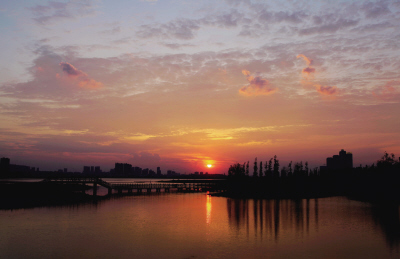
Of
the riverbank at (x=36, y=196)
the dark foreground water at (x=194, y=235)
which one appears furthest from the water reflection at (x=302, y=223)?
the riverbank at (x=36, y=196)

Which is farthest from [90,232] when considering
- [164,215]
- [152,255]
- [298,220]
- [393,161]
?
[393,161]

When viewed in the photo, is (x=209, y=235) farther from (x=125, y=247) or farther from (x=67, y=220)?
(x=67, y=220)

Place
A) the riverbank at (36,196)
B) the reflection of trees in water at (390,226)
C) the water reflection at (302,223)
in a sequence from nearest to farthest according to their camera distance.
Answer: the reflection of trees in water at (390,226), the water reflection at (302,223), the riverbank at (36,196)

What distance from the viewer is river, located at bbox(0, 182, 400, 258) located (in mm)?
29125

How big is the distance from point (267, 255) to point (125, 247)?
532 inches

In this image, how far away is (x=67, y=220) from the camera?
45969 mm

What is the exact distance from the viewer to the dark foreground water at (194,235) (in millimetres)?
29109

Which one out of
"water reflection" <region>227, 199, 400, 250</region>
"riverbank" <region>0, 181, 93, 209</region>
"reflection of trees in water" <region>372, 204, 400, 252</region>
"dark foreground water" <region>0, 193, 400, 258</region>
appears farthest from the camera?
"riverbank" <region>0, 181, 93, 209</region>

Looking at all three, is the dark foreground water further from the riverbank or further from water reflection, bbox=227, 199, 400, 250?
the riverbank

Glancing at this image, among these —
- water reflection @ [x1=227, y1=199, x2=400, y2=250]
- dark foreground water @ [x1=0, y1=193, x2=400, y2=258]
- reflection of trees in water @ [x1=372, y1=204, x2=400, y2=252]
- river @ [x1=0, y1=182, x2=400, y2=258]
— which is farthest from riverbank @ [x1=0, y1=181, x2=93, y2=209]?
reflection of trees in water @ [x1=372, y1=204, x2=400, y2=252]

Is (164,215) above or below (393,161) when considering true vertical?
below

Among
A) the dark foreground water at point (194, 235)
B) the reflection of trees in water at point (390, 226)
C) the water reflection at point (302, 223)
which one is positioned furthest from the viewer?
the water reflection at point (302, 223)

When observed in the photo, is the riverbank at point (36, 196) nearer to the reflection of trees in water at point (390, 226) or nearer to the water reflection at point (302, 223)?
the water reflection at point (302, 223)

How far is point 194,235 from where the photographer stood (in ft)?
120
